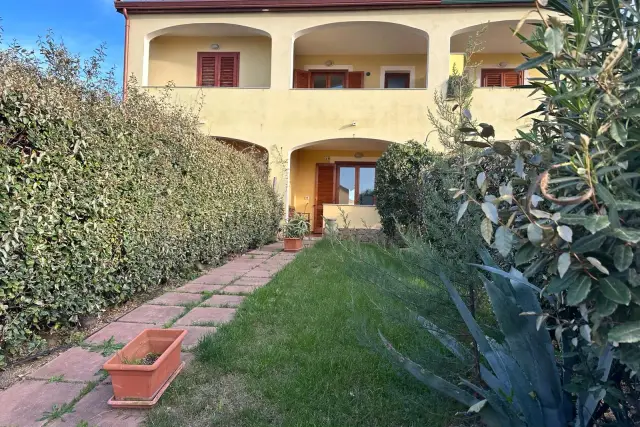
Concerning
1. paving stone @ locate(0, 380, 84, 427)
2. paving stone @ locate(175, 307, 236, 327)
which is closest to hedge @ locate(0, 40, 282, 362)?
paving stone @ locate(0, 380, 84, 427)

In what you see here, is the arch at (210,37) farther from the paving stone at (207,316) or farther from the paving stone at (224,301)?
the paving stone at (207,316)

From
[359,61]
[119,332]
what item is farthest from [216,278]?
[359,61]

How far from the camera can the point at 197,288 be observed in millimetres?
5273

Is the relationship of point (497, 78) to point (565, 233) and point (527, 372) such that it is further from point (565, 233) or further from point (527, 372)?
point (565, 233)

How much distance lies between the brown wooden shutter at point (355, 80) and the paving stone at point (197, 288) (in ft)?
30.0

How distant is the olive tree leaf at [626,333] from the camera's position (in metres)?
0.83

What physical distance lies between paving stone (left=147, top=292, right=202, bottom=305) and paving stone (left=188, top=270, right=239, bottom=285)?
68 centimetres

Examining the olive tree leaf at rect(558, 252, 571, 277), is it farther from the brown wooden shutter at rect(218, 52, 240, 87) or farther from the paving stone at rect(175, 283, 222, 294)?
the brown wooden shutter at rect(218, 52, 240, 87)

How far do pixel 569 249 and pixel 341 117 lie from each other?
33.5ft

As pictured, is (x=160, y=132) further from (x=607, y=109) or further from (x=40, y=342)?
(x=607, y=109)

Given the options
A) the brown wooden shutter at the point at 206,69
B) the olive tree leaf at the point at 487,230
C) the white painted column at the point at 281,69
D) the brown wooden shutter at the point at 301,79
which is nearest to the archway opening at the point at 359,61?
the brown wooden shutter at the point at 301,79

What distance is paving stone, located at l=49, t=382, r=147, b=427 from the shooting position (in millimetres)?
2188

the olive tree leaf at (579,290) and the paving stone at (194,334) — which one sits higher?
the olive tree leaf at (579,290)

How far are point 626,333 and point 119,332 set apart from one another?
12.3ft
